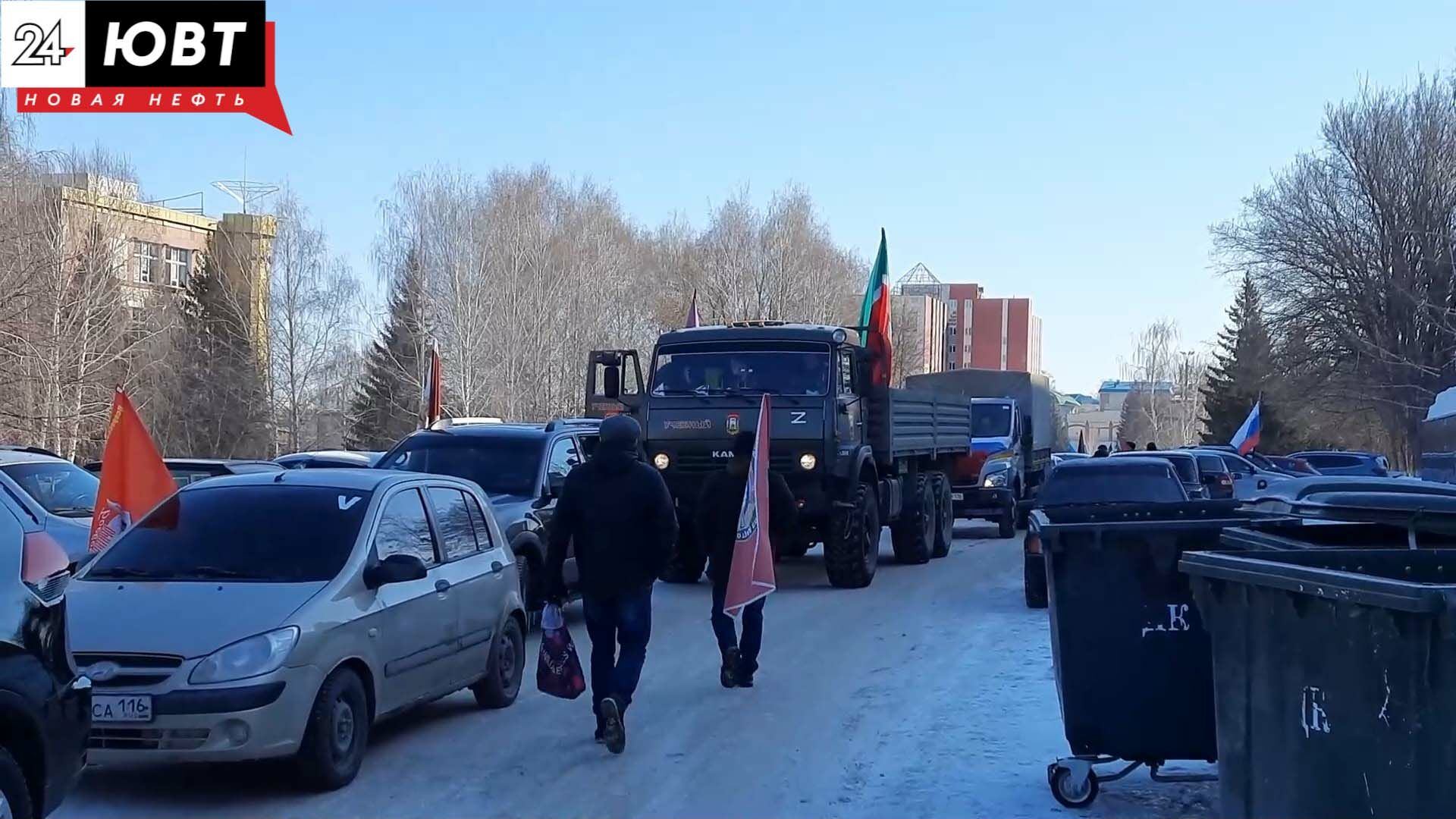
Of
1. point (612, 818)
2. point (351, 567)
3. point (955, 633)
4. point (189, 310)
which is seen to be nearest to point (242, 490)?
point (351, 567)

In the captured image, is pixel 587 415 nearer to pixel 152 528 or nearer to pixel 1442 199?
pixel 152 528

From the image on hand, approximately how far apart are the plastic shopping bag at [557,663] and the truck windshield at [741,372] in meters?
7.90

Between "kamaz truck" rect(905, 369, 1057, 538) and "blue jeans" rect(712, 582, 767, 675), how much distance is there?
36.8 ft

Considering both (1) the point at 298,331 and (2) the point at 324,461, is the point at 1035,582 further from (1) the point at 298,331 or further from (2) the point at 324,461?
(1) the point at 298,331

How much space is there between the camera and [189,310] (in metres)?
54.2

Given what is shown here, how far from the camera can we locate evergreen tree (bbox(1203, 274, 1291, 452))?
58469mm

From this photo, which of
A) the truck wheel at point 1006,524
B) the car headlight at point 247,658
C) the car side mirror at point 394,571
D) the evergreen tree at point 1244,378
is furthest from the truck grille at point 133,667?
the evergreen tree at point 1244,378

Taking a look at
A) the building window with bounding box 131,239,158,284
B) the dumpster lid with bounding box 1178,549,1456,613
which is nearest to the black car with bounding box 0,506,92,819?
the dumpster lid with bounding box 1178,549,1456,613

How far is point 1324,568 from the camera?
4.78m

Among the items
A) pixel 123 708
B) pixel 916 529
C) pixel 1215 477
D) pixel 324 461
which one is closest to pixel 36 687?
pixel 123 708

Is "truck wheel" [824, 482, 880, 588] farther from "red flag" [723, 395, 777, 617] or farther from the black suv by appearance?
"red flag" [723, 395, 777, 617]

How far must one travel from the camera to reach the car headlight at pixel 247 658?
6.43 meters

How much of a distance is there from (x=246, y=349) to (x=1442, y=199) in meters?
43.3

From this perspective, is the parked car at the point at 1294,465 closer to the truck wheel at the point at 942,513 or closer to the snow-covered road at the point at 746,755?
the truck wheel at the point at 942,513
